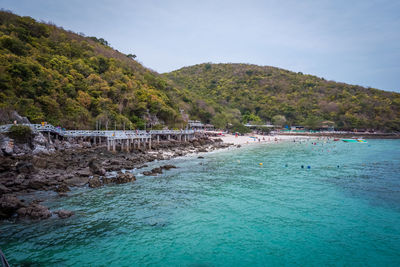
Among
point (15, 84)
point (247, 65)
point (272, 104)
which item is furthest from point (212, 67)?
point (15, 84)

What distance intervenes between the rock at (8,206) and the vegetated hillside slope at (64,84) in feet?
77.7

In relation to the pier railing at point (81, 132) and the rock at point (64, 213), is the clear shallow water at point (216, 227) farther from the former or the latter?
the pier railing at point (81, 132)

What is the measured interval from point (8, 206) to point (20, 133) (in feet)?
56.2

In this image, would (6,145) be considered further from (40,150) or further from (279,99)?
(279,99)

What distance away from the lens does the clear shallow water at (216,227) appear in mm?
9625

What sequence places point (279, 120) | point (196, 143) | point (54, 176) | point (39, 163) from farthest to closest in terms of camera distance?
point (279, 120) → point (196, 143) → point (39, 163) → point (54, 176)

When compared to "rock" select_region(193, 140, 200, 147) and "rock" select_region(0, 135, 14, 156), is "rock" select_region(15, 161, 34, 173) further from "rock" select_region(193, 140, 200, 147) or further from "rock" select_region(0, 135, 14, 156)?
"rock" select_region(193, 140, 200, 147)

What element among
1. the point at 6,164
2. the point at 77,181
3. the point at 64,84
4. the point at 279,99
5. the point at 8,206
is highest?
the point at 279,99

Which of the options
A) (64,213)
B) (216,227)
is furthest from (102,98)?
(216,227)

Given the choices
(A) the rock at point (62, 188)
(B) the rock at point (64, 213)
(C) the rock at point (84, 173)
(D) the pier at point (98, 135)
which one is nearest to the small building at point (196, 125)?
(D) the pier at point (98, 135)

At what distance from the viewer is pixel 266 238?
11195mm

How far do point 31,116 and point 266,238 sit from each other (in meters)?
Result: 35.7

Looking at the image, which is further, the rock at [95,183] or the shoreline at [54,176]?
the rock at [95,183]

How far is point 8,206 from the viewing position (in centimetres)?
1245
